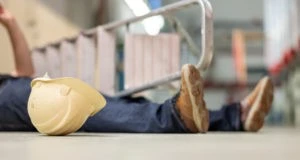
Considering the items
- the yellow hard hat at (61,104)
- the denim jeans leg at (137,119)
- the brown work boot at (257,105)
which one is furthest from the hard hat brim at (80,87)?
the brown work boot at (257,105)

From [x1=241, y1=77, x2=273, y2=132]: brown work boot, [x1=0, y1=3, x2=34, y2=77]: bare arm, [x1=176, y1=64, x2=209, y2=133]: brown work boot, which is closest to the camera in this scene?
[x1=176, y1=64, x2=209, y2=133]: brown work boot

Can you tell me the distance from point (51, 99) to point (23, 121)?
45 cm

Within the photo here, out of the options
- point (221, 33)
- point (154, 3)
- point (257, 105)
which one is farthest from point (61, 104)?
→ point (221, 33)

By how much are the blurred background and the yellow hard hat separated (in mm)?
883

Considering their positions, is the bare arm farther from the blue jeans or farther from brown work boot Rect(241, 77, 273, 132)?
brown work boot Rect(241, 77, 273, 132)

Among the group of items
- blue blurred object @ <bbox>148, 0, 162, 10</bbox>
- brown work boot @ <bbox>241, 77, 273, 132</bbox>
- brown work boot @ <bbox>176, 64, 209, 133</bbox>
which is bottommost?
brown work boot @ <bbox>241, 77, 273, 132</bbox>

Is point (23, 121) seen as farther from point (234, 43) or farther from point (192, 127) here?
point (234, 43)

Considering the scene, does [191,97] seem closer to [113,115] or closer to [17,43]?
[113,115]

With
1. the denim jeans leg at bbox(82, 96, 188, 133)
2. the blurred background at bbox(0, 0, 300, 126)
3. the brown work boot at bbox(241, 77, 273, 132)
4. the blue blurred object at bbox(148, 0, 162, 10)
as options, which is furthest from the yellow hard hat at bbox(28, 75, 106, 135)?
the blue blurred object at bbox(148, 0, 162, 10)

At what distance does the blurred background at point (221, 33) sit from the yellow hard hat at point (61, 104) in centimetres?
88

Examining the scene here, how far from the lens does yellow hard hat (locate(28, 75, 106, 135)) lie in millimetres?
1700

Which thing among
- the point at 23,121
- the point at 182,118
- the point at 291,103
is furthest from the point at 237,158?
the point at 291,103

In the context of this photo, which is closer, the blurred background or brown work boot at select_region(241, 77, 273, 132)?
brown work boot at select_region(241, 77, 273, 132)

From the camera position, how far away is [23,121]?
2105mm
